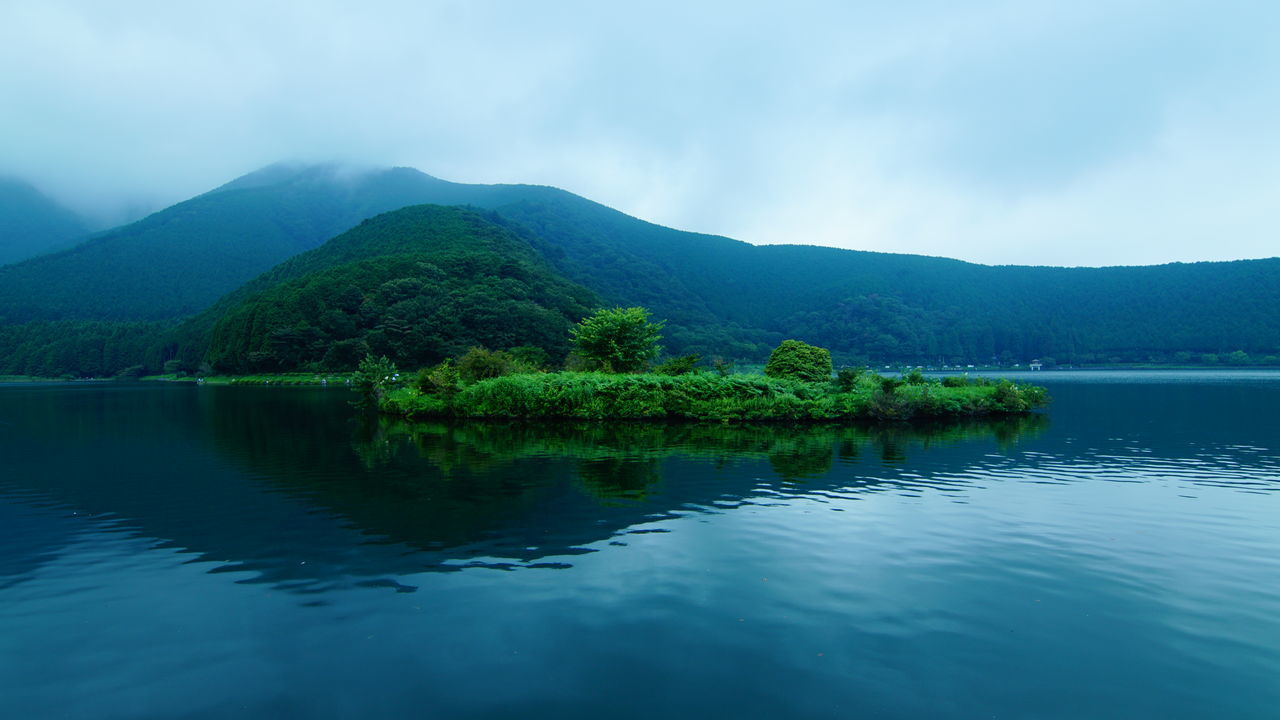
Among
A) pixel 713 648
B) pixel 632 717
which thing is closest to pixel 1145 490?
pixel 713 648

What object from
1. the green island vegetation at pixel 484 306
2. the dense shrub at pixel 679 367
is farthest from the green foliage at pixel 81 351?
the dense shrub at pixel 679 367

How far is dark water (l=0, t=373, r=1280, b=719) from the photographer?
6.23 meters

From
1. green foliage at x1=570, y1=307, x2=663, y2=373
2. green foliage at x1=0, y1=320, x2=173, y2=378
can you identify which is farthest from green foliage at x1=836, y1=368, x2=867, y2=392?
green foliage at x1=0, y1=320, x2=173, y2=378

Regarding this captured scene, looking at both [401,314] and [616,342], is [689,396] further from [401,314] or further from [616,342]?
[401,314]

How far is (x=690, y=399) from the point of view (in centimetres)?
3209

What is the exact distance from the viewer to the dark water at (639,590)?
6230 millimetres

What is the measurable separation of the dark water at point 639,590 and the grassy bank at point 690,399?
1245cm

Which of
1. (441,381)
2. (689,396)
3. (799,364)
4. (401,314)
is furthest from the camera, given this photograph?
(401,314)

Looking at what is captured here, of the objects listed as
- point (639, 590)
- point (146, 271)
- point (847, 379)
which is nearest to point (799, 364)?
point (847, 379)

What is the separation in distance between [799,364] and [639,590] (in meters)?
32.1

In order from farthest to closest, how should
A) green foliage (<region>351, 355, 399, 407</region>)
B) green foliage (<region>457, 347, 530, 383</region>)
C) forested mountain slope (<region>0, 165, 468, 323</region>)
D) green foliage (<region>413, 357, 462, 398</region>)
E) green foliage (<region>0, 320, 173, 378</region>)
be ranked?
1. forested mountain slope (<region>0, 165, 468, 323</region>)
2. green foliage (<region>0, 320, 173, 378</region>)
3. green foliage (<region>351, 355, 399, 407</region>)
4. green foliage (<region>457, 347, 530, 383</region>)
5. green foliage (<region>413, 357, 462, 398</region>)

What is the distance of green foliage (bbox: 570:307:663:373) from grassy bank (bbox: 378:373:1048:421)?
6.05 meters

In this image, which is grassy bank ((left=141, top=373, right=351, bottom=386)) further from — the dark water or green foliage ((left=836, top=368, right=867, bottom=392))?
the dark water

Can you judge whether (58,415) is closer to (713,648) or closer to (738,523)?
(738,523)
